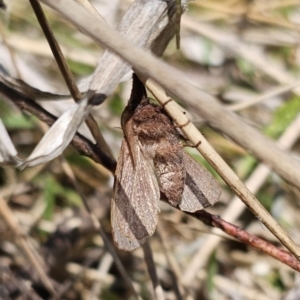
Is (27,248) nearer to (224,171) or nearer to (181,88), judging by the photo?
(224,171)

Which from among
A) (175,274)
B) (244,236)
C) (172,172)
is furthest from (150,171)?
(175,274)

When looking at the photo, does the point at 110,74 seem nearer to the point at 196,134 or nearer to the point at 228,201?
the point at 196,134

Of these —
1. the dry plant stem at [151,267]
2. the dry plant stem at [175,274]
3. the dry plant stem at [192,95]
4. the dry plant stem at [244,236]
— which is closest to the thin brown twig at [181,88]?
the dry plant stem at [192,95]

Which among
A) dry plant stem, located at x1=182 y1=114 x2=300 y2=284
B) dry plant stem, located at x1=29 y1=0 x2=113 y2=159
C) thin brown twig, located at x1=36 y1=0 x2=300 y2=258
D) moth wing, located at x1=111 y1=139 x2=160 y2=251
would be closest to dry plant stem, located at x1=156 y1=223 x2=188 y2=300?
dry plant stem, located at x1=182 y1=114 x2=300 y2=284

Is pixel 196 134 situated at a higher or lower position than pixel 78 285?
higher

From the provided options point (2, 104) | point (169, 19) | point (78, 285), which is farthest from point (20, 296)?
point (169, 19)

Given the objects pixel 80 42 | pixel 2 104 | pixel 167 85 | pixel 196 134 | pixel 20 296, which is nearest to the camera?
pixel 167 85

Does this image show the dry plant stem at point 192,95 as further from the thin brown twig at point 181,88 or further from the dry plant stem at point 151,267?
the dry plant stem at point 151,267
